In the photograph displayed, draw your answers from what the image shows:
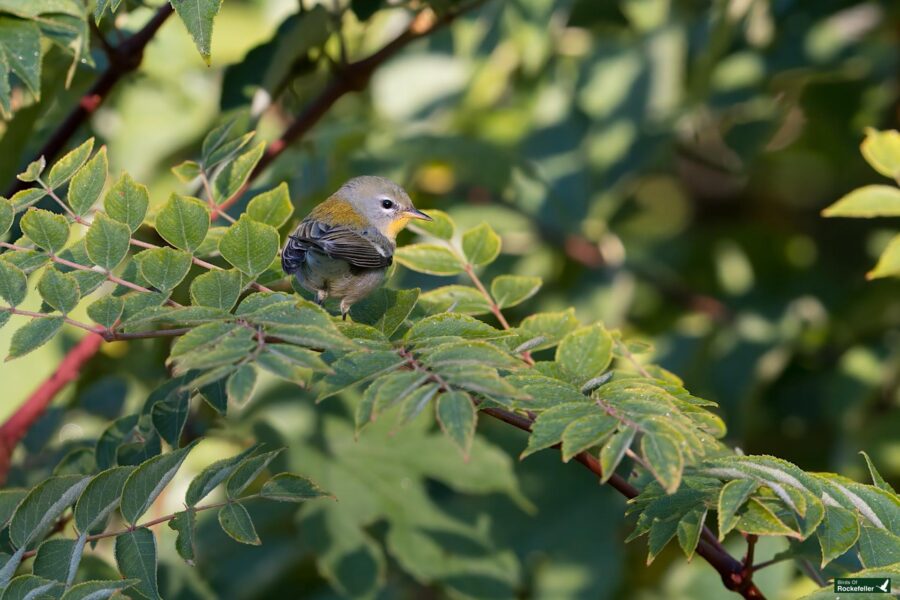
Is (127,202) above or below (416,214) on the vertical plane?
above

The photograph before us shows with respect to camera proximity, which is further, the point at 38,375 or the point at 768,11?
the point at 768,11

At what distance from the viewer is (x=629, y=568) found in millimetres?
4047

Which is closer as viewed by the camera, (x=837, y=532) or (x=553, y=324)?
(x=837, y=532)

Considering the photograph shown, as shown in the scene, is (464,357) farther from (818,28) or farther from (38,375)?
(818,28)

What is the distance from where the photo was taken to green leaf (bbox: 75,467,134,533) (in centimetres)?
164

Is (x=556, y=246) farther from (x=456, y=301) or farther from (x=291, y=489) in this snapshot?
(x=291, y=489)

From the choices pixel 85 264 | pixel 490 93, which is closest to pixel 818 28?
pixel 490 93

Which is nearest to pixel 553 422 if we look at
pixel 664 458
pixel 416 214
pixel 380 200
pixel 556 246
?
pixel 664 458

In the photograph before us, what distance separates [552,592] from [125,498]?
2112mm

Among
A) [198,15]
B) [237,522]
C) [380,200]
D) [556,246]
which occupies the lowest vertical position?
[556,246]

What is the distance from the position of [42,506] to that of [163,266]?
1.44 feet

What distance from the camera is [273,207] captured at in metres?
1.89

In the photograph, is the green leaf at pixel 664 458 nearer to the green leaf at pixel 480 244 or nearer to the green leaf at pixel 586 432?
the green leaf at pixel 586 432

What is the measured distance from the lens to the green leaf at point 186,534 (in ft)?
5.30
